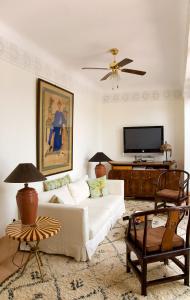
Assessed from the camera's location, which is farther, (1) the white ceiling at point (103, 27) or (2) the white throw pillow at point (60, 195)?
(2) the white throw pillow at point (60, 195)

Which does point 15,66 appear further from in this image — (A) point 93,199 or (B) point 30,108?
(A) point 93,199

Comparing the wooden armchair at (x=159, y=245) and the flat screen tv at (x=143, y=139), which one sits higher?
the flat screen tv at (x=143, y=139)

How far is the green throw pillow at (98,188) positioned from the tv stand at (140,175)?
130cm

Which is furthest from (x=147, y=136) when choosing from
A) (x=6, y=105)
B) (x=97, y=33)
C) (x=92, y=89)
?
(x=6, y=105)

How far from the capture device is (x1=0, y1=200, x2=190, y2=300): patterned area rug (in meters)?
2.35

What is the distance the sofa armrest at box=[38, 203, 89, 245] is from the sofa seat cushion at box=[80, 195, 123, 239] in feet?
0.54

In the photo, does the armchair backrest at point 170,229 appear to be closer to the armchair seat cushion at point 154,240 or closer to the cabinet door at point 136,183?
the armchair seat cushion at point 154,240

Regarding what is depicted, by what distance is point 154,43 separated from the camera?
3.63 metres

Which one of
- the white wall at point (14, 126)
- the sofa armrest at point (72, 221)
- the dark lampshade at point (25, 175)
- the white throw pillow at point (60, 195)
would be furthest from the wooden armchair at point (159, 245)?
the white wall at point (14, 126)

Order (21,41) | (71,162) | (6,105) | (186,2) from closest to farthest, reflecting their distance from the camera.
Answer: (186,2), (6,105), (21,41), (71,162)

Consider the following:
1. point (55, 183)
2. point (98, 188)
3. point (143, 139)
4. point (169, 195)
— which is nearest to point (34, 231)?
point (55, 183)

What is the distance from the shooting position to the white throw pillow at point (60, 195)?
353 centimetres

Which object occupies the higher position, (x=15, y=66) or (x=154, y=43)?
(x=154, y=43)

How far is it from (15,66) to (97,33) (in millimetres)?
1159
